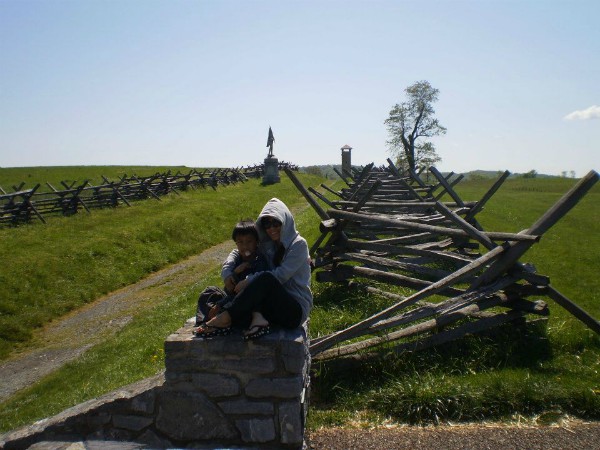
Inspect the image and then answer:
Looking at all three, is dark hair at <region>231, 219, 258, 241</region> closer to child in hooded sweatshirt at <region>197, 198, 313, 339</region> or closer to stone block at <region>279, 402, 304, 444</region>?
child in hooded sweatshirt at <region>197, 198, 313, 339</region>

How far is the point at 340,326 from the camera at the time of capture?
6262 mm

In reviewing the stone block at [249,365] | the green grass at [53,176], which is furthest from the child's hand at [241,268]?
the green grass at [53,176]

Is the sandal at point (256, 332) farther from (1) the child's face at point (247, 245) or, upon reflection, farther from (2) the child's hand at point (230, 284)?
(1) the child's face at point (247, 245)

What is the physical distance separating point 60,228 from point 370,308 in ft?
40.4

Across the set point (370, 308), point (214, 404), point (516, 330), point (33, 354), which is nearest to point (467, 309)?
point (516, 330)

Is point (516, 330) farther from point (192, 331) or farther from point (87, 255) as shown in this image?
point (87, 255)

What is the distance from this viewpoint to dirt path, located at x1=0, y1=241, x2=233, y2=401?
7.58m

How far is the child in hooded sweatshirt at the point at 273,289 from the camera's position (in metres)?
3.55

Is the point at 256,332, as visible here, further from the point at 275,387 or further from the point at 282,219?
the point at 282,219

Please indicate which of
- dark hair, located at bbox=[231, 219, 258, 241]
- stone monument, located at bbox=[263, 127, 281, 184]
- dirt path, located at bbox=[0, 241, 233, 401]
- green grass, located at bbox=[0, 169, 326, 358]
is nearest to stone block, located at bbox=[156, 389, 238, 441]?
dark hair, located at bbox=[231, 219, 258, 241]

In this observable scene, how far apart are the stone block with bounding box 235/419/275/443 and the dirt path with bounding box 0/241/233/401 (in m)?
4.97

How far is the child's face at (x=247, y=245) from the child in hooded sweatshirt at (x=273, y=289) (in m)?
0.07

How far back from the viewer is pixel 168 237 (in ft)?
52.7

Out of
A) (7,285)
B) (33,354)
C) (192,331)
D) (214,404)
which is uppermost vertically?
(192,331)
